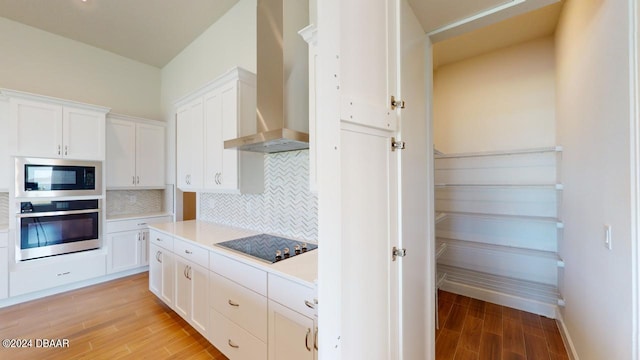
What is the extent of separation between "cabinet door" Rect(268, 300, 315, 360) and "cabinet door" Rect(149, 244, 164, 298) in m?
1.81

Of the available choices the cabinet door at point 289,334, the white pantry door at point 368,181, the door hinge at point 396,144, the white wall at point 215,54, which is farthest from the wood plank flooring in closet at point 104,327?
the white wall at point 215,54

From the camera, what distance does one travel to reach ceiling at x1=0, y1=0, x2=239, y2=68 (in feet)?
9.20

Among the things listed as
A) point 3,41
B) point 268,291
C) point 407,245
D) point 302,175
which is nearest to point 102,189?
point 3,41

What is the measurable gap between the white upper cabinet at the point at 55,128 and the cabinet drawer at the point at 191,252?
6.95 ft

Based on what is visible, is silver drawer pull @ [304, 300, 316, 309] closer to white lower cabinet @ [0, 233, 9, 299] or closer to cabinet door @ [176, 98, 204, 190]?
cabinet door @ [176, 98, 204, 190]

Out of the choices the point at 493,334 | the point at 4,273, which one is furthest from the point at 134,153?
the point at 493,334

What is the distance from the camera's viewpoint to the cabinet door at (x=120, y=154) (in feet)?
11.5

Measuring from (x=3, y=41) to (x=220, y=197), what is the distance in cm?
330

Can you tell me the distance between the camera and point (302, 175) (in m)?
2.18

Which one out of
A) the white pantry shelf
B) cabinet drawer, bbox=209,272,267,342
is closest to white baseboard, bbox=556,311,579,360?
the white pantry shelf

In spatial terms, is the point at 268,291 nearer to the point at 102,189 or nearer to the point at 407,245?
the point at 407,245

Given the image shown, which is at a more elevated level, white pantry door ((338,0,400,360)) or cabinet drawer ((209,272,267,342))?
white pantry door ((338,0,400,360))

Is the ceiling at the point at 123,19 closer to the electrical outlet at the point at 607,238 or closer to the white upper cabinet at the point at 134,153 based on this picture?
the white upper cabinet at the point at 134,153

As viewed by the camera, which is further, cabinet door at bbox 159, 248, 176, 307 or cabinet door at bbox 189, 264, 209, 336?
cabinet door at bbox 159, 248, 176, 307
